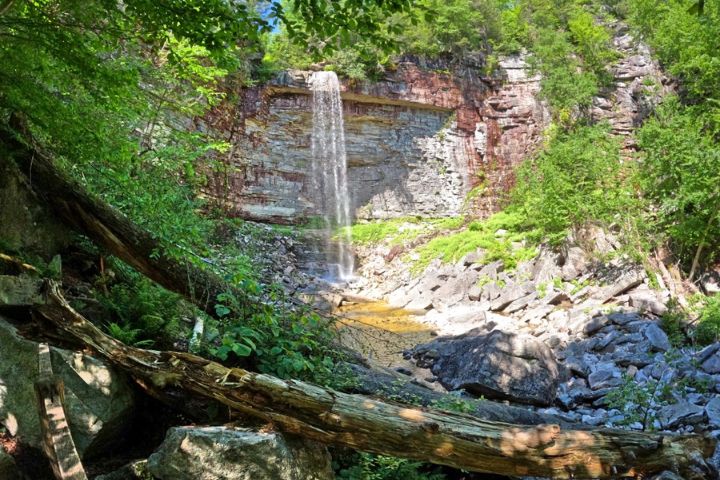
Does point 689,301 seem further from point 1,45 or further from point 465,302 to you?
point 1,45

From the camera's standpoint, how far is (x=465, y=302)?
12.8 m

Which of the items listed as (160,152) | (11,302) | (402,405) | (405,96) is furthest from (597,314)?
(405,96)

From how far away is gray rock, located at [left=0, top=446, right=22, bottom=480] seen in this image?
7.54ft

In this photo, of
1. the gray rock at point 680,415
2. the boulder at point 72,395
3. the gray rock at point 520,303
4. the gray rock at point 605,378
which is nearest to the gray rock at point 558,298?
the gray rock at point 520,303

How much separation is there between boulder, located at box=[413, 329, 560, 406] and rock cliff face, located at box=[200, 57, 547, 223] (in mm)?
14362

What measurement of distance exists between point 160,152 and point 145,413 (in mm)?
4919

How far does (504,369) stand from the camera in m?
6.36

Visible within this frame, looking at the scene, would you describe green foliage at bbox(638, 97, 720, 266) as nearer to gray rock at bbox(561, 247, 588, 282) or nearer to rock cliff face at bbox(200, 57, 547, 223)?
gray rock at bbox(561, 247, 588, 282)

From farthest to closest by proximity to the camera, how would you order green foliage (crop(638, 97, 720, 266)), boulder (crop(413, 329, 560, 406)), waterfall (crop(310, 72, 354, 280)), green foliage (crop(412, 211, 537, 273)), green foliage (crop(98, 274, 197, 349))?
1. waterfall (crop(310, 72, 354, 280))
2. green foliage (crop(412, 211, 537, 273))
3. green foliage (crop(638, 97, 720, 266))
4. boulder (crop(413, 329, 560, 406))
5. green foliage (crop(98, 274, 197, 349))

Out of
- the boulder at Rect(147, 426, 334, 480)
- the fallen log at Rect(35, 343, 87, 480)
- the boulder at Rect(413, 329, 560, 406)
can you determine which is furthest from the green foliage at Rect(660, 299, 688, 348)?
the fallen log at Rect(35, 343, 87, 480)

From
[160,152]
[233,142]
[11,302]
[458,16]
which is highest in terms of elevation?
[458,16]

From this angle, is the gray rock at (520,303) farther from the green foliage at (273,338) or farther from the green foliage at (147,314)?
the green foliage at (147,314)

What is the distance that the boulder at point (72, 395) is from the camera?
259cm

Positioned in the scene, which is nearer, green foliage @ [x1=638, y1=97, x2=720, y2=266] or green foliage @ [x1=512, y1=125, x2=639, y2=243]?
green foliage @ [x1=638, y1=97, x2=720, y2=266]
